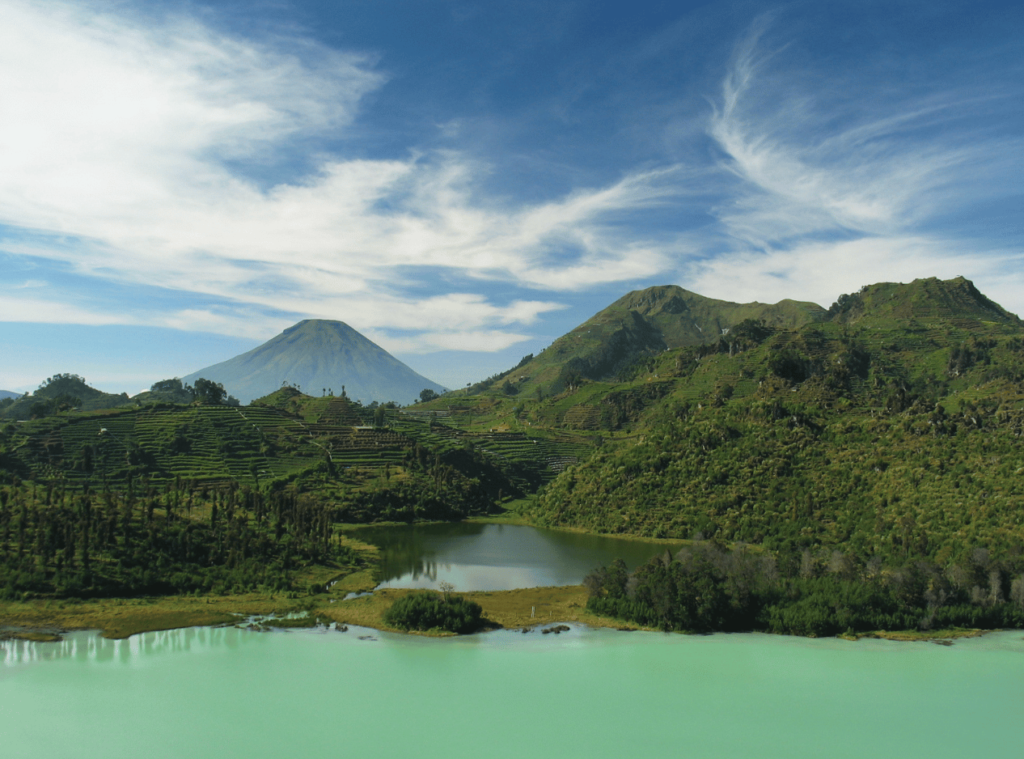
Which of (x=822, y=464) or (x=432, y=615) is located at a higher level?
(x=822, y=464)

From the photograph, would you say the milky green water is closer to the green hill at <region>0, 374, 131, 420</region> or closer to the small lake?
the small lake

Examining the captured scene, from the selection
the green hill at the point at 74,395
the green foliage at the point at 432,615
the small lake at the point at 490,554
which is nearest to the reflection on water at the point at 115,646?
the green foliage at the point at 432,615

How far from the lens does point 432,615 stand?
43375mm

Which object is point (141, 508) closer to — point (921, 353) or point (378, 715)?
point (378, 715)

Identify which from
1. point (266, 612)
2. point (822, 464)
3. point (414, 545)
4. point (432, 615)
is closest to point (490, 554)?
point (414, 545)

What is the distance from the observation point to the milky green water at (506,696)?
2931 cm

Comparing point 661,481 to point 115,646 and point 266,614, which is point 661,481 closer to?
point 266,614

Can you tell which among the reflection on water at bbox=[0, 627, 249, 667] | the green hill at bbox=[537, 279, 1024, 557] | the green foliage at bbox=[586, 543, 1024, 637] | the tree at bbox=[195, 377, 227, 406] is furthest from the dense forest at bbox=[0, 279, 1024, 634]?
the reflection on water at bbox=[0, 627, 249, 667]

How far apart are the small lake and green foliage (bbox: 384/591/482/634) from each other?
35.3 ft

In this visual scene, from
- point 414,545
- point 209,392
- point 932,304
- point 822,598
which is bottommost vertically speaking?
point 822,598

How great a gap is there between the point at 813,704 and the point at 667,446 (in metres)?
60.4

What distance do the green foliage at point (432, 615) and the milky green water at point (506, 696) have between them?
161cm

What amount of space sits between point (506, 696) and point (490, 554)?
37250 millimetres

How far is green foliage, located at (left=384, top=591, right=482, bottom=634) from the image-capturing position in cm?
4306
